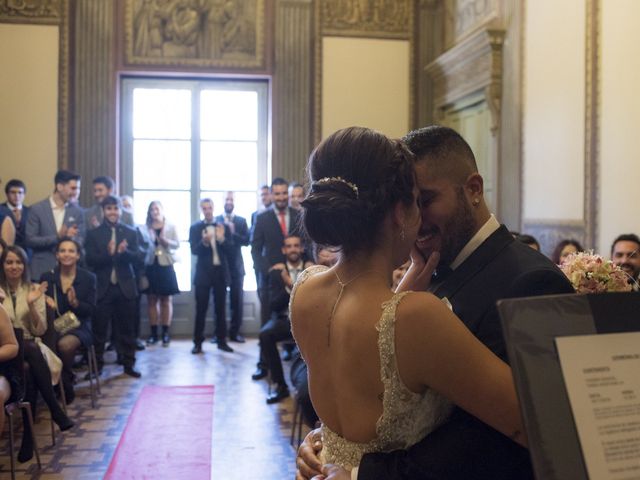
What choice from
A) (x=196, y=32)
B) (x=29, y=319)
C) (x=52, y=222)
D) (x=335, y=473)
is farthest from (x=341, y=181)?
(x=196, y=32)

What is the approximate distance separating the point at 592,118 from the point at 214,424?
3800mm

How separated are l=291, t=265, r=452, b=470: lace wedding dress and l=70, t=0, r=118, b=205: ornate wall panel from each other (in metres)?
8.31

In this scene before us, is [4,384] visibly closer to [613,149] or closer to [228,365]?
[228,365]

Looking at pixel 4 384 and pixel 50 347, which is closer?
pixel 4 384

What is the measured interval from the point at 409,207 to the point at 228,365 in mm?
6534

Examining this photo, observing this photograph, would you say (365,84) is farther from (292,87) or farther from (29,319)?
(29,319)

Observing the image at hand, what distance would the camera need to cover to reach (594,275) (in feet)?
7.65

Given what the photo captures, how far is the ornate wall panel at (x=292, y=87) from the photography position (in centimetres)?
972

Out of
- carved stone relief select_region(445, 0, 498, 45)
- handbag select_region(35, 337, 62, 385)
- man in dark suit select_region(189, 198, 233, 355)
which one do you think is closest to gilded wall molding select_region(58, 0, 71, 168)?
man in dark suit select_region(189, 198, 233, 355)

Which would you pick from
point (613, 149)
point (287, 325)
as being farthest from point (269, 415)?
point (613, 149)

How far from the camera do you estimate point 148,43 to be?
959 cm

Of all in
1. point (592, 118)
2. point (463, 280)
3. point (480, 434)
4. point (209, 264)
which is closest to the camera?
point (480, 434)

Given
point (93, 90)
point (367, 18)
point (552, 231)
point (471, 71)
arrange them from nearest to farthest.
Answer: point (552, 231) < point (471, 71) < point (93, 90) < point (367, 18)

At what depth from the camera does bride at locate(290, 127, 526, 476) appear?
137 cm
